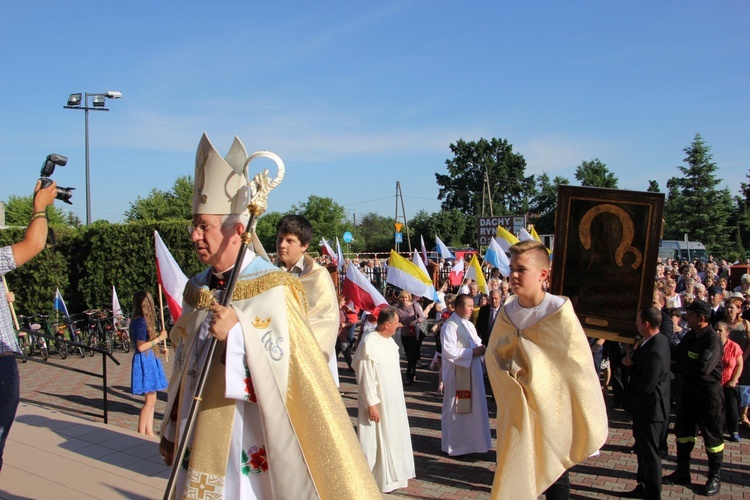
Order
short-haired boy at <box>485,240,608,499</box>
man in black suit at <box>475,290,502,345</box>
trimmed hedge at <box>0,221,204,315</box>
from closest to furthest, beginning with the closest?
short-haired boy at <box>485,240,608,499</box> → man in black suit at <box>475,290,502,345</box> → trimmed hedge at <box>0,221,204,315</box>

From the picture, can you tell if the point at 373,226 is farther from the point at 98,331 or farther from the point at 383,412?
the point at 383,412

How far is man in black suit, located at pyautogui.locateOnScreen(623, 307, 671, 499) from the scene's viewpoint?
18.7ft

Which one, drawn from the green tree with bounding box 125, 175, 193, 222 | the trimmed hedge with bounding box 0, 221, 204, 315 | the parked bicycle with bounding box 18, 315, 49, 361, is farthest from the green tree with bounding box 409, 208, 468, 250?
the parked bicycle with bounding box 18, 315, 49, 361

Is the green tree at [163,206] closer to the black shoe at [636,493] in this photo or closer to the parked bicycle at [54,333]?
the parked bicycle at [54,333]

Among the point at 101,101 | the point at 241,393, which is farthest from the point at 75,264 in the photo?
the point at 241,393

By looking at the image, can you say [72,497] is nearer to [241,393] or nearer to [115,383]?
[241,393]

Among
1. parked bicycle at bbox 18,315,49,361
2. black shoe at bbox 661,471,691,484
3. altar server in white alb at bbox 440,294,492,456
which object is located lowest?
parked bicycle at bbox 18,315,49,361

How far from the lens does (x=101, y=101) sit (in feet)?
67.5

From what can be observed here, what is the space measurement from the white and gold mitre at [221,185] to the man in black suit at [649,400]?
4498mm

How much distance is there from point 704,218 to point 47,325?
39.9 metres

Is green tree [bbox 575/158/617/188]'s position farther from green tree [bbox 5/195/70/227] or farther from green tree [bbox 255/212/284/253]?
green tree [bbox 5/195/70/227]

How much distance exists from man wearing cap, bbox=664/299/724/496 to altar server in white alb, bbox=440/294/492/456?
2.09 metres

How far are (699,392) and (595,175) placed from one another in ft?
200

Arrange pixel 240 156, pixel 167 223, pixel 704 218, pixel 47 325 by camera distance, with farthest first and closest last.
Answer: pixel 704 218, pixel 167 223, pixel 47 325, pixel 240 156
